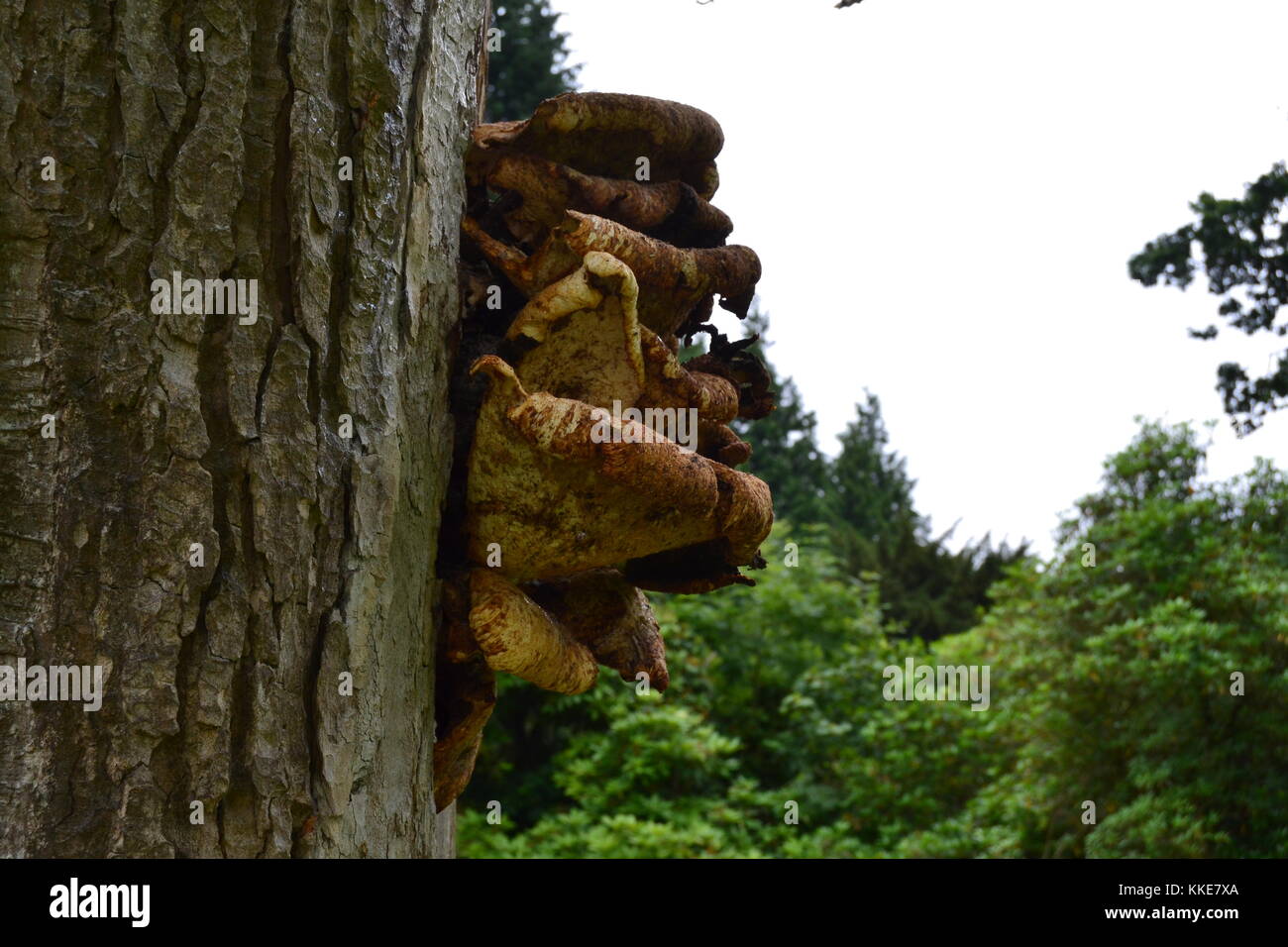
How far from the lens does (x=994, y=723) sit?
8172mm

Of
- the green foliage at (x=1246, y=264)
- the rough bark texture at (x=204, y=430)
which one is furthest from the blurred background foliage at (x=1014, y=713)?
the rough bark texture at (x=204, y=430)

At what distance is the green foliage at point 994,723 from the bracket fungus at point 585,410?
4939mm

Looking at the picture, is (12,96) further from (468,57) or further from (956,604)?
(956,604)

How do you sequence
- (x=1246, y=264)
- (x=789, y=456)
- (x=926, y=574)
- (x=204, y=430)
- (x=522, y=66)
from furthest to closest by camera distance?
(x=789, y=456), (x=926, y=574), (x=522, y=66), (x=1246, y=264), (x=204, y=430)

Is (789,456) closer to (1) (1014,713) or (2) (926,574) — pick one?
(2) (926,574)

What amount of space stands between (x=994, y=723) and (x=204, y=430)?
25.0 feet

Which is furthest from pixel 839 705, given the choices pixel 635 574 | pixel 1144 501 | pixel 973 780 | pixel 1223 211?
pixel 635 574

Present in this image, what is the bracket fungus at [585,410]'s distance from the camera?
5.92ft

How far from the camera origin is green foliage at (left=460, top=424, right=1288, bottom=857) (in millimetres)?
6570

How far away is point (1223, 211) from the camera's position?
24.7ft

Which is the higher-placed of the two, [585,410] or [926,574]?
[926,574]

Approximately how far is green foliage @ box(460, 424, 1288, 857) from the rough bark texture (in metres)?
5.45

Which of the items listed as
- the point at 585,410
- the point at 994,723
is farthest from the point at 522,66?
the point at 585,410

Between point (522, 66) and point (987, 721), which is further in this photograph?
→ point (522, 66)
